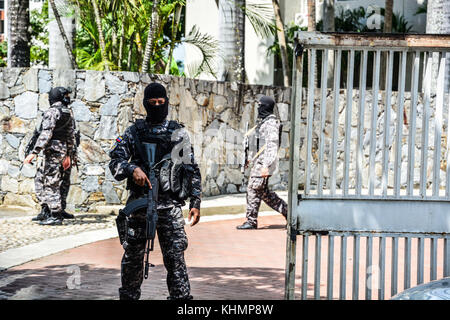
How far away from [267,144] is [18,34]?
5.91 meters

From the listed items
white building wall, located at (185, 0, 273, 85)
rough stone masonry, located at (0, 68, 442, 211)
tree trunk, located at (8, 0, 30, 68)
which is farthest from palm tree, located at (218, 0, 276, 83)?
white building wall, located at (185, 0, 273, 85)

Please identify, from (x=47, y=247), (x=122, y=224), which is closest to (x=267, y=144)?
(x=47, y=247)

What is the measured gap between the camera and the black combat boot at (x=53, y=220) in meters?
11.6

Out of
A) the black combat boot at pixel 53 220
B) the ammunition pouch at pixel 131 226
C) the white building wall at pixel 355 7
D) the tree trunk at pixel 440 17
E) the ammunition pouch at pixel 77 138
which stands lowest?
the black combat boot at pixel 53 220

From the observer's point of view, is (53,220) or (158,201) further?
(53,220)

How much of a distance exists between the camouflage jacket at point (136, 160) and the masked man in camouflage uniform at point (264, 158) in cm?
478

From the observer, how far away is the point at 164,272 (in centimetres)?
816

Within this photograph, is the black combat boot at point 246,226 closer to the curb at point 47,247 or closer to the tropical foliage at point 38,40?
the curb at point 47,247

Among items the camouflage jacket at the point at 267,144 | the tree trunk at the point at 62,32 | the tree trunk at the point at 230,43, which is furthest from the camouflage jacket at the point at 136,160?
the tree trunk at the point at 230,43

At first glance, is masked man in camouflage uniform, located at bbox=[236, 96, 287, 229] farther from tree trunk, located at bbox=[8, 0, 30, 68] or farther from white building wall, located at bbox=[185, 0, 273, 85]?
white building wall, located at bbox=[185, 0, 273, 85]

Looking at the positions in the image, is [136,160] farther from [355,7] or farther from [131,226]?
[355,7]

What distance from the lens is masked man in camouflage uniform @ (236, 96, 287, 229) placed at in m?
11.1
